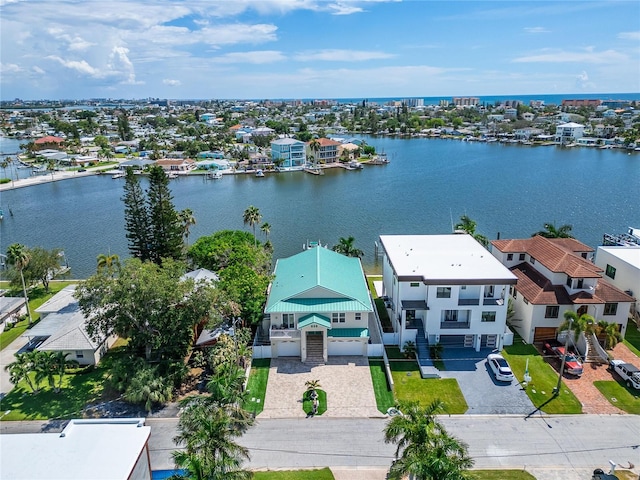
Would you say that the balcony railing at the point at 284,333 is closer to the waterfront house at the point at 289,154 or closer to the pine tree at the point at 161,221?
the pine tree at the point at 161,221

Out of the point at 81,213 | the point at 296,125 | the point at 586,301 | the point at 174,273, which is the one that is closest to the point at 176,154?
the point at 81,213

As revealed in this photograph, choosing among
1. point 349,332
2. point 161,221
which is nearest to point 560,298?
point 349,332

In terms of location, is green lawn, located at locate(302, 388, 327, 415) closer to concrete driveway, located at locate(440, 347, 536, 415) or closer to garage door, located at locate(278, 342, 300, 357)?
garage door, located at locate(278, 342, 300, 357)

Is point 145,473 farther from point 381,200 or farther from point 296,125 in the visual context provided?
point 296,125

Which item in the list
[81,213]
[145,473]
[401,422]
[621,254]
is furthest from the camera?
[81,213]

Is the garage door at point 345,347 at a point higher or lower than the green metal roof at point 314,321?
lower

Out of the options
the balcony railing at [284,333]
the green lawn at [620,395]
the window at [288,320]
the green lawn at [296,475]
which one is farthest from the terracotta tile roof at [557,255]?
the green lawn at [296,475]

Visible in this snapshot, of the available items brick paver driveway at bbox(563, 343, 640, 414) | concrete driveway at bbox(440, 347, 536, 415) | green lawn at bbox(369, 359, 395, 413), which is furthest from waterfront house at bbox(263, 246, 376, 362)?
brick paver driveway at bbox(563, 343, 640, 414)
